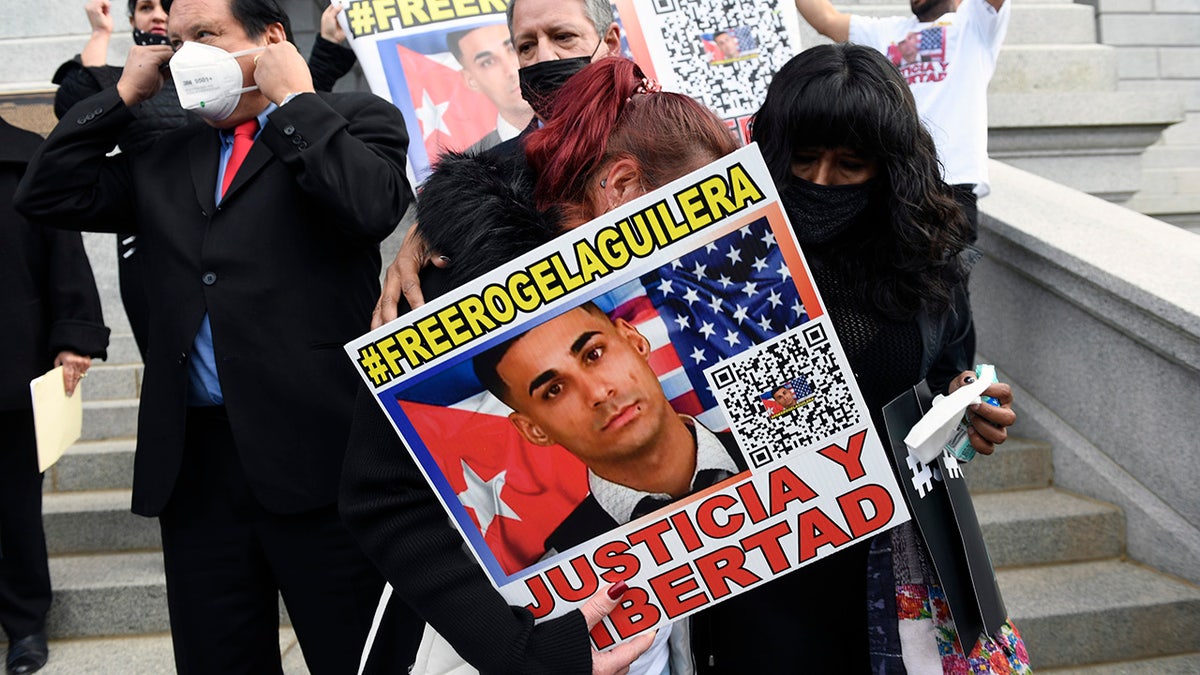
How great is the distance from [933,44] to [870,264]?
293cm

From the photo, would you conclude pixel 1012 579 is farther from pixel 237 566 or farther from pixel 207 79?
pixel 207 79

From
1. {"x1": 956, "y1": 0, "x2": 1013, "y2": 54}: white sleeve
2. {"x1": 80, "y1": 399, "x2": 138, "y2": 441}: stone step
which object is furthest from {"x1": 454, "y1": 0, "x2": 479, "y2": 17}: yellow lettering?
{"x1": 80, "y1": 399, "x2": 138, "y2": 441}: stone step

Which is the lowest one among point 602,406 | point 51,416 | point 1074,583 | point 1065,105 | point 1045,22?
point 1074,583

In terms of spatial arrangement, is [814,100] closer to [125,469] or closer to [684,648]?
[684,648]

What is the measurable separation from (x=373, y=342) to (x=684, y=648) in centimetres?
72

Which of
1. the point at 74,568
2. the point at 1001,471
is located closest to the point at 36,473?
the point at 74,568

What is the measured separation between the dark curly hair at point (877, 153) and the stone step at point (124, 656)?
2.61 metres

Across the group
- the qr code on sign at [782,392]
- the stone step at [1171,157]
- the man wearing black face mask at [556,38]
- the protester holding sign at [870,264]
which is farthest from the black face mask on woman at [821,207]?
the stone step at [1171,157]

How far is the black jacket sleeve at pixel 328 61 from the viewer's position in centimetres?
366

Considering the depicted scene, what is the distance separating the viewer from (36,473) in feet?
11.6

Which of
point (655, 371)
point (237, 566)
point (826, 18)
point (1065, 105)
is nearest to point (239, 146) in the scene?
point (237, 566)

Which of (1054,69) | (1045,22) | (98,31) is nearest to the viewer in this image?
(98,31)

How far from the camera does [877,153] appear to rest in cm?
167

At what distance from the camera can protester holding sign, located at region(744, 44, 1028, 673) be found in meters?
1.64
